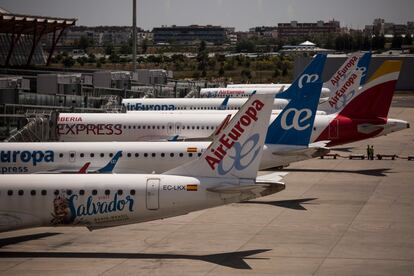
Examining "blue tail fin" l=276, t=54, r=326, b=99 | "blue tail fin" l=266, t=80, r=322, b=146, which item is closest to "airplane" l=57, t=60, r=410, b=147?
"blue tail fin" l=276, t=54, r=326, b=99

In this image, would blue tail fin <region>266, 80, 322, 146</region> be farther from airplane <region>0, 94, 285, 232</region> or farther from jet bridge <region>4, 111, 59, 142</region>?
jet bridge <region>4, 111, 59, 142</region>

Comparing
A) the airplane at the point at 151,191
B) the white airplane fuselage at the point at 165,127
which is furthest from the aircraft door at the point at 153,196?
the white airplane fuselage at the point at 165,127

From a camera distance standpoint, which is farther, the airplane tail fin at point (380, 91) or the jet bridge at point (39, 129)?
the airplane tail fin at point (380, 91)

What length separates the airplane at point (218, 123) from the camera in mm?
65250

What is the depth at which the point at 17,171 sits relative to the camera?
1977 inches

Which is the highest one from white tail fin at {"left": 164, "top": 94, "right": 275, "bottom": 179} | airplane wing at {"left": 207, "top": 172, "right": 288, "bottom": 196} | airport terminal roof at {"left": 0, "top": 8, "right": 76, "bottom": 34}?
airport terminal roof at {"left": 0, "top": 8, "right": 76, "bottom": 34}

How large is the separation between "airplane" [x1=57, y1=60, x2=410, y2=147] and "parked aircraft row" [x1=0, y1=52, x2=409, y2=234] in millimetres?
75

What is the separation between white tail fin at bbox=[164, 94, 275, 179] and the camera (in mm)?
37312

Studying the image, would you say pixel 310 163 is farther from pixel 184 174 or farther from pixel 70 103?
pixel 184 174

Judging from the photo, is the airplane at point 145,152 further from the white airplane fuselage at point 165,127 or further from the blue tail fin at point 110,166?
the white airplane fuselage at point 165,127

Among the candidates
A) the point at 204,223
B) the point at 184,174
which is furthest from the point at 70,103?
the point at 184,174

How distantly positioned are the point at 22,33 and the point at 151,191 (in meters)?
116

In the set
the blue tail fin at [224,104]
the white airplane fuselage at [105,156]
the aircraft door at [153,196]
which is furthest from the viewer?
the blue tail fin at [224,104]

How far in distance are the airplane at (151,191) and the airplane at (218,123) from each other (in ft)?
90.5
